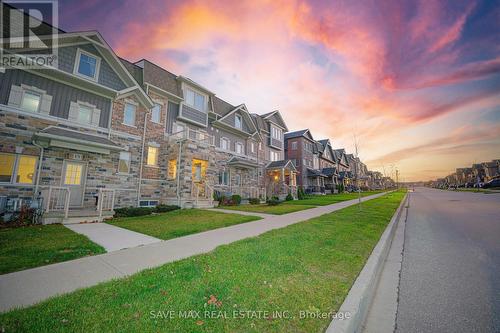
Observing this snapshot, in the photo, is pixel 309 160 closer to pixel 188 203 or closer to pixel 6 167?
pixel 188 203

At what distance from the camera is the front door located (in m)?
11.4

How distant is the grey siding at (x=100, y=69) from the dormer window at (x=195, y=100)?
17.3 ft

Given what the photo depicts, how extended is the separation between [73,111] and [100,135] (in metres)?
Answer: 1.86

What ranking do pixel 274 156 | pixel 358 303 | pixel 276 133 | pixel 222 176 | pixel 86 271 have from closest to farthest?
pixel 358 303, pixel 86 271, pixel 222 176, pixel 274 156, pixel 276 133

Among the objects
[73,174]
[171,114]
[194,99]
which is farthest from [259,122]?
[73,174]

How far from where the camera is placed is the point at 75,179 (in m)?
11.7

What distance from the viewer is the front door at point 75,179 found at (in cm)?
1139

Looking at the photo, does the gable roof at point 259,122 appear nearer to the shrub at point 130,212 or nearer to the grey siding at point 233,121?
the grey siding at point 233,121

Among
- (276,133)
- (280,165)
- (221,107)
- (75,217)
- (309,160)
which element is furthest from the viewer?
(309,160)

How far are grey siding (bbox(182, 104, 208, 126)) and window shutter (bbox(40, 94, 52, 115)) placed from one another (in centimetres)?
837

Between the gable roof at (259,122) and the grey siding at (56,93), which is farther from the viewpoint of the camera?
the gable roof at (259,122)

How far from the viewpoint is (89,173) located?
12109 millimetres

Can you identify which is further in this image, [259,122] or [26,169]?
[259,122]

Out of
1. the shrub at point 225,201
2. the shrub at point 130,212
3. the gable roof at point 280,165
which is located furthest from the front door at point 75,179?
the gable roof at point 280,165
